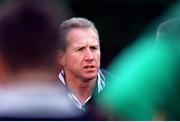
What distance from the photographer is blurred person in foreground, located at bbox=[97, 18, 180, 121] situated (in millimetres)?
2863

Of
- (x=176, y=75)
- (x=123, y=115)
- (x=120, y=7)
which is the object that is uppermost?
(x=120, y=7)

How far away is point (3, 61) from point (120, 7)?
0.73 m

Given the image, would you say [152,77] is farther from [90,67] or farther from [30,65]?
[30,65]

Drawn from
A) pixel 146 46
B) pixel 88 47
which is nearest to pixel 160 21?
pixel 146 46

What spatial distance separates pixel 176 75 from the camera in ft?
9.43

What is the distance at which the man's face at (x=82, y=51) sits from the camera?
285 cm

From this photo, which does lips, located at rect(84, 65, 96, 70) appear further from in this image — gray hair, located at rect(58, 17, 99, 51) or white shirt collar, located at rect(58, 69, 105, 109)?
gray hair, located at rect(58, 17, 99, 51)

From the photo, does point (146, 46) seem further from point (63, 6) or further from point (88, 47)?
point (63, 6)

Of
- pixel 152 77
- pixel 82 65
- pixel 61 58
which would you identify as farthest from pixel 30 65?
pixel 152 77

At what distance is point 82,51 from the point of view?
286 cm

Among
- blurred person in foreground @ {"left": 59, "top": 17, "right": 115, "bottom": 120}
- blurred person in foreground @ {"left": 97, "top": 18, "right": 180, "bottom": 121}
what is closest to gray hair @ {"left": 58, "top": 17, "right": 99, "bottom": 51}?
blurred person in foreground @ {"left": 59, "top": 17, "right": 115, "bottom": 120}

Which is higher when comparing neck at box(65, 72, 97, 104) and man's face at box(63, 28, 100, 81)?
man's face at box(63, 28, 100, 81)

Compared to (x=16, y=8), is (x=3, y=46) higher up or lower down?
lower down

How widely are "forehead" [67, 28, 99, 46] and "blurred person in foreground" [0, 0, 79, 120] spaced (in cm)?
8
